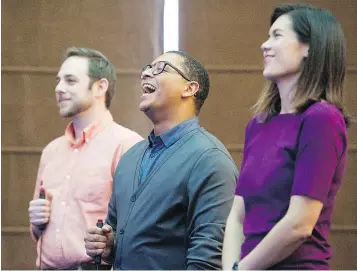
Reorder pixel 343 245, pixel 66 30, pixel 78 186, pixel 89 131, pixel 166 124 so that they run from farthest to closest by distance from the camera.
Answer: pixel 66 30 < pixel 343 245 < pixel 89 131 < pixel 78 186 < pixel 166 124

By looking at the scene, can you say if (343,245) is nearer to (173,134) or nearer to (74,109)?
(74,109)

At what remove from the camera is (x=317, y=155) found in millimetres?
1594

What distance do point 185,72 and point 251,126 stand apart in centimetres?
58

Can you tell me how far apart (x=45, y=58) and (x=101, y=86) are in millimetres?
793

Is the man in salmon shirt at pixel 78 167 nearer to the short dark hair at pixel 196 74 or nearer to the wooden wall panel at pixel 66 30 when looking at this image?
the short dark hair at pixel 196 74

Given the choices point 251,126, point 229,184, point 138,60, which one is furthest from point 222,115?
point 251,126

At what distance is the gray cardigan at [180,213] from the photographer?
6.71ft

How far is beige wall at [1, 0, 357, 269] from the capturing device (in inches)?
140

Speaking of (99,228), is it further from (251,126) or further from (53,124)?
(53,124)

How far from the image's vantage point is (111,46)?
3604 mm

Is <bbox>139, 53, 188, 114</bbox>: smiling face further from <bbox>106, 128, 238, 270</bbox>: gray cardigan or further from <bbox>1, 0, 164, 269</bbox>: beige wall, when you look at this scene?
<bbox>1, 0, 164, 269</bbox>: beige wall

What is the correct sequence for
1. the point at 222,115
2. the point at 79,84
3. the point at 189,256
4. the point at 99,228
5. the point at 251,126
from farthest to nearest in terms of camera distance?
1. the point at 222,115
2. the point at 79,84
3. the point at 99,228
4. the point at 189,256
5. the point at 251,126

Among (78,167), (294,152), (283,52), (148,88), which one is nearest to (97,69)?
(78,167)

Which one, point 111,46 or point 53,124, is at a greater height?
point 111,46
